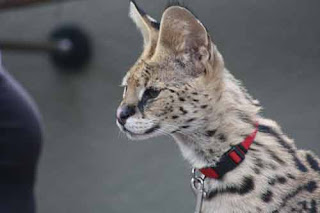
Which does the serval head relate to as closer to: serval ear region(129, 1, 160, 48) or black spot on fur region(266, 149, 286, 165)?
serval ear region(129, 1, 160, 48)

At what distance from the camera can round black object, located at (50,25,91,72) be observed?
7020 millimetres

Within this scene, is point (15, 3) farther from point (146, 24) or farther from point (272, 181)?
point (272, 181)


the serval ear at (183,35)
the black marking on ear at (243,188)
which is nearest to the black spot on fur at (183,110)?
the serval ear at (183,35)

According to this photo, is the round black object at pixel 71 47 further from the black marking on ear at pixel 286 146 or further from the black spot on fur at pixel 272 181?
the black spot on fur at pixel 272 181

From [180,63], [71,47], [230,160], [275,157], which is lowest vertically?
[230,160]

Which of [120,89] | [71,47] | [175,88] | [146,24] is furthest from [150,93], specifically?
[71,47]

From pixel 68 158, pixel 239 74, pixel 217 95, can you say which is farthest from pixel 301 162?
pixel 68 158

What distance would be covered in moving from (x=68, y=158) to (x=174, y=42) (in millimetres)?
4086

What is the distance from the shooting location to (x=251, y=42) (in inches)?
253

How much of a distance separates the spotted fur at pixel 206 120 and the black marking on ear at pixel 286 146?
23 millimetres

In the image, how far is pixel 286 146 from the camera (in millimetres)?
3646

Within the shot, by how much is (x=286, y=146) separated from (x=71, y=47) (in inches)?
148

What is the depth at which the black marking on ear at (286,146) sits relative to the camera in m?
3.61

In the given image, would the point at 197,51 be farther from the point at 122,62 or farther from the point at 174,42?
the point at 122,62
